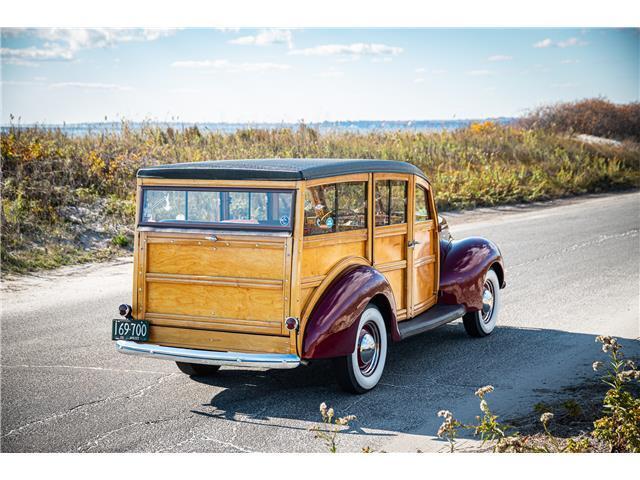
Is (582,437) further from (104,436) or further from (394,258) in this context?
(104,436)

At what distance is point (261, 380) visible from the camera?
634 cm

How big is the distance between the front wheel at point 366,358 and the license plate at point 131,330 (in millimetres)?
1415

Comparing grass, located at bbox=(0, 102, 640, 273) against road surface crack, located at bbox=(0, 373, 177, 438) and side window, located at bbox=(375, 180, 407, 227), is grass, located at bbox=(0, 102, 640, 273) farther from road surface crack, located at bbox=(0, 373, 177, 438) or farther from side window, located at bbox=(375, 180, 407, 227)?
side window, located at bbox=(375, 180, 407, 227)

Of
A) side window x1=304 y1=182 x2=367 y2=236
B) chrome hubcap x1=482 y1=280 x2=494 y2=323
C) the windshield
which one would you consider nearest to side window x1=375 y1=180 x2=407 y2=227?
side window x1=304 y1=182 x2=367 y2=236

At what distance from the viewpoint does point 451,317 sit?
7039 mm

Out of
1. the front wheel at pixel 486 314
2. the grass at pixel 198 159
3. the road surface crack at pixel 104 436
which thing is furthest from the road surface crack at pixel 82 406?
the grass at pixel 198 159

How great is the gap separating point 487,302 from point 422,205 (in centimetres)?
133

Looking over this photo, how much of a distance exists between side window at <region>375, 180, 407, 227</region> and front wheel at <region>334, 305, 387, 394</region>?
0.86 meters

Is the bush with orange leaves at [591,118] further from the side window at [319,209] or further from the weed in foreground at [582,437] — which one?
the weed in foreground at [582,437]

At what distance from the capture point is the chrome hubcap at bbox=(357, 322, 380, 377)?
19.4ft

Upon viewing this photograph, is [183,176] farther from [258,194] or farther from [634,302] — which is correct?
[634,302]
